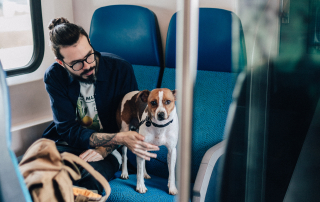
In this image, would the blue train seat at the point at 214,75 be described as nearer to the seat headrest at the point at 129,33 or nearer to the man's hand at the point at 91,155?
the seat headrest at the point at 129,33

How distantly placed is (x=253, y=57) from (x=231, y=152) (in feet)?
1.49

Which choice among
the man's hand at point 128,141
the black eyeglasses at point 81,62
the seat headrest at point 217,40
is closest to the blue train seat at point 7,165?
the man's hand at point 128,141

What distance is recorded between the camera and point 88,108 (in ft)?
3.79

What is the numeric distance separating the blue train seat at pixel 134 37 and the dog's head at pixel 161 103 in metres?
0.57

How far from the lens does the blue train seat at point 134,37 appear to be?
156 cm

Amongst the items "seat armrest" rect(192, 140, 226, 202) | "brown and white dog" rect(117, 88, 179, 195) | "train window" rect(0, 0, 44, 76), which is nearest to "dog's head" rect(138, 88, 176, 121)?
"brown and white dog" rect(117, 88, 179, 195)

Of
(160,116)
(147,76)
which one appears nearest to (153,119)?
(160,116)

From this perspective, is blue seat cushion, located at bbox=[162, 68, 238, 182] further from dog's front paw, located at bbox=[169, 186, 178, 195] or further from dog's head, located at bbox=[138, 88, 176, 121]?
dog's head, located at bbox=[138, 88, 176, 121]

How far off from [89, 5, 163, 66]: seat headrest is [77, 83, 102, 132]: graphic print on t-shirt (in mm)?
526

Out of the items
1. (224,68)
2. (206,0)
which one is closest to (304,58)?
(224,68)

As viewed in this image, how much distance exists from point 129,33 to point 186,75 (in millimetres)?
1063

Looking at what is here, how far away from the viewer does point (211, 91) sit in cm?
142

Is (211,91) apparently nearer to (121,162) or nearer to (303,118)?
(303,118)

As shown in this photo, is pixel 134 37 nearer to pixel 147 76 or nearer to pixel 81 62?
pixel 147 76
